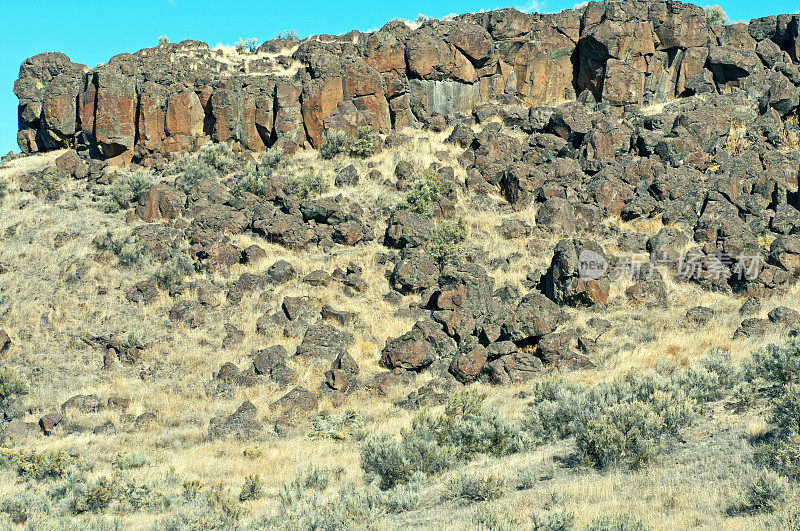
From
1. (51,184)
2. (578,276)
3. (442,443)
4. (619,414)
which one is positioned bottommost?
(442,443)

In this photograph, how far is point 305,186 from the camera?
2581 cm

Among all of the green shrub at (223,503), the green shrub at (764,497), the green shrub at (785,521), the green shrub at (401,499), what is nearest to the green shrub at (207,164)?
the green shrub at (223,503)

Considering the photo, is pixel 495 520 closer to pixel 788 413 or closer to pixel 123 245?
pixel 788 413

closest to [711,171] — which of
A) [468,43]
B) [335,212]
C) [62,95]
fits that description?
[468,43]

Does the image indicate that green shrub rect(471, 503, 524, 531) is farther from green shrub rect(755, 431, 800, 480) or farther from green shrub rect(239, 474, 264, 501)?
green shrub rect(239, 474, 264, 501)

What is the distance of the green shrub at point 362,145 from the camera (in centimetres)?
2878

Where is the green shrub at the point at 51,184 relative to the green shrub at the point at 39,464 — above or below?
above

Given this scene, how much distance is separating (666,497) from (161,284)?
58.9 ft

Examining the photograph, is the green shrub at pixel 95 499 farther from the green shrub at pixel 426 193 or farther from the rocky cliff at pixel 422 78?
the rocky cliff at pixel 422 78

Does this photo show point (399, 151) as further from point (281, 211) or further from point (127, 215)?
A: point (127, 215)

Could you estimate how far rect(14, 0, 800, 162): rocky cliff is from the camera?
30125 mm

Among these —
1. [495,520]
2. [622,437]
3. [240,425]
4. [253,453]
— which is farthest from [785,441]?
[240,425]

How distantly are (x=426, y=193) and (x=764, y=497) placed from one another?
18.9m

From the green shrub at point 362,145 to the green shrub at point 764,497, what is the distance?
23.4 meters
